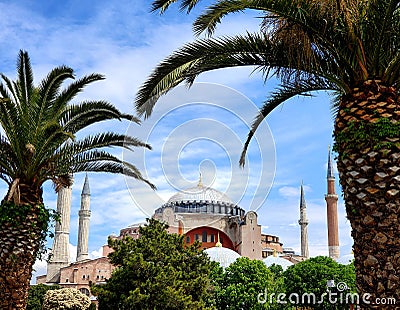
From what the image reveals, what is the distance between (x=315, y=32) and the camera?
604 cm

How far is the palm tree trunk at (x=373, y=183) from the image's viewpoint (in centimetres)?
554

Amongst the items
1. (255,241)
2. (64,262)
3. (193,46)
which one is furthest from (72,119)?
(64,262)

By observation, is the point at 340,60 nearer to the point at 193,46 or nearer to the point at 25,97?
the point at 193,46

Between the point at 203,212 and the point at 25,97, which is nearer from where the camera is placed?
the point at 25,97

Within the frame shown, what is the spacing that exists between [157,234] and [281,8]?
9.72 m

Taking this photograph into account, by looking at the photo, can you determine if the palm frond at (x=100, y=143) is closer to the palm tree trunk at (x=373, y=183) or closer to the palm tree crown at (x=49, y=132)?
the palm tree crown at (x=49, y=132)

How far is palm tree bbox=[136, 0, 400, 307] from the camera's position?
560 centimetres

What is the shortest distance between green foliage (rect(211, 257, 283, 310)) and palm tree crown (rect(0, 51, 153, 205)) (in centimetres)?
1170

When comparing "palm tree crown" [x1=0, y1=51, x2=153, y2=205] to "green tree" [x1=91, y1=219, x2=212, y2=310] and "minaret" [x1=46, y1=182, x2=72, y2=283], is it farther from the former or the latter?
"minaret" [x1=46, y1=182, x2=72, y2=283]

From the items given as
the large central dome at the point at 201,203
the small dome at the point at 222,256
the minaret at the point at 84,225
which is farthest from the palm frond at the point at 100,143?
the minaret at the point at 84,225

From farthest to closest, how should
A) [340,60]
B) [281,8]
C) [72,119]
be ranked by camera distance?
A: [72,119] < [340,60] < [281,8]

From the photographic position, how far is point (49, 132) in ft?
30.5

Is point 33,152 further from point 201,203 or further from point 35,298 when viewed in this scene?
point 201,203

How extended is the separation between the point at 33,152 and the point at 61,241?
39150mm
